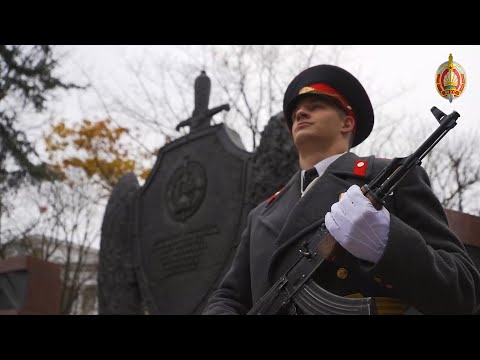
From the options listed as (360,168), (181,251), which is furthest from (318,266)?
(181,251)

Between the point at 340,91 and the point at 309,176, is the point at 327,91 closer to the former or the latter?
the point at 340,91

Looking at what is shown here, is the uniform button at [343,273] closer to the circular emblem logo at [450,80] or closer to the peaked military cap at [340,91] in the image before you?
the circular emblem logo at [450,80]

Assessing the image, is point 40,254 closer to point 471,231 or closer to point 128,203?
point 128,203

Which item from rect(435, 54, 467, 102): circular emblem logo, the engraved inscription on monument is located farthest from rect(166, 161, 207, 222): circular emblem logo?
rect(435, 54, 467, 102): circular emblem logo

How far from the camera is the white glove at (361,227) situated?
198 cm

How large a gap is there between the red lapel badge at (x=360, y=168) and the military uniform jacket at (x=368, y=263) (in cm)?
1

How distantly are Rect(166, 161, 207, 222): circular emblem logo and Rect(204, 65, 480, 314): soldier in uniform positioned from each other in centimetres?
299

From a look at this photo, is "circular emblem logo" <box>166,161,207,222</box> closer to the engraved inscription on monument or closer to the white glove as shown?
the engraved inscription on monument

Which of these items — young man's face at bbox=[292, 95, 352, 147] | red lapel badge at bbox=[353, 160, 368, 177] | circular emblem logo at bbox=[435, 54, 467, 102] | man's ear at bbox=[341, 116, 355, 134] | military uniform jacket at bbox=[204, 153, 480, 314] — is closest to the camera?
circular emblem logo at bbox=[435, 54, 467, 102]

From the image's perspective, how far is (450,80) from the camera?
188 centimetres

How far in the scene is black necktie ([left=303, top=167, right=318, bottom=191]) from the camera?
270 centimetres

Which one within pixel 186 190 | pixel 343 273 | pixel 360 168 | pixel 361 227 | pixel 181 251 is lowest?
pixel 343 273

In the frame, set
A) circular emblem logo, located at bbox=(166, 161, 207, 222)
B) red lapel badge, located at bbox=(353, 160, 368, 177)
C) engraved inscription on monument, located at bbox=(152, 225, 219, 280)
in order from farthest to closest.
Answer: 1. circular emblem logo, located at bbox=(166, 161, 207, 222)
2. engraved inscription on monument, located at bbox=(152, 225, 219, 280)
3. red lapel badge, located at bbox=(353, 160, 368, 177)

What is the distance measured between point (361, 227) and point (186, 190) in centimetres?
433
